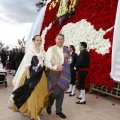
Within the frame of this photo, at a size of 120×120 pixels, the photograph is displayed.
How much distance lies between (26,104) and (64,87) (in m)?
0.87

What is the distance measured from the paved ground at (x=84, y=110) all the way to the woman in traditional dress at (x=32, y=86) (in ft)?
1.41

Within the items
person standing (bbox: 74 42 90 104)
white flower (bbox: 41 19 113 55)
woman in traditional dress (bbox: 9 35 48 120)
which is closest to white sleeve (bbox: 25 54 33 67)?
woman in traditional dress (bbox: 9 35 48 120)

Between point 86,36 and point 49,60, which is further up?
point 86,36

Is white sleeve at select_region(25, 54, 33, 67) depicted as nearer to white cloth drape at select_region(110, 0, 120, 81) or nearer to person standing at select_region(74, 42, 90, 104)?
person standing at select_region(74, 42, 90, 104)

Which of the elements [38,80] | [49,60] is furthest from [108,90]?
[38,80]

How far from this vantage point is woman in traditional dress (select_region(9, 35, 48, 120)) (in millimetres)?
3996

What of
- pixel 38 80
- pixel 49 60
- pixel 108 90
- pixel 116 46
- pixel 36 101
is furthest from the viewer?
pixel 108 90

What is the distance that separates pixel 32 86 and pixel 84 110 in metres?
1.85

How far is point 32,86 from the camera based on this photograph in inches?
161

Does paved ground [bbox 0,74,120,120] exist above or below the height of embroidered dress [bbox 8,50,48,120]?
below

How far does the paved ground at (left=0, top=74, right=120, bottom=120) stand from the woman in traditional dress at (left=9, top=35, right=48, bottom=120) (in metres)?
0.43

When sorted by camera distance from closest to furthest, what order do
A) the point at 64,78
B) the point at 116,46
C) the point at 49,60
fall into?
the point at 49,60, the point at 64,78, the point at 116,46

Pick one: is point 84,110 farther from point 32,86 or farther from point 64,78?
point 32,86

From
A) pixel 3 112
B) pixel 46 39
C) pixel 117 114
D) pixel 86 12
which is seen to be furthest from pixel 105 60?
pixel 46 39
